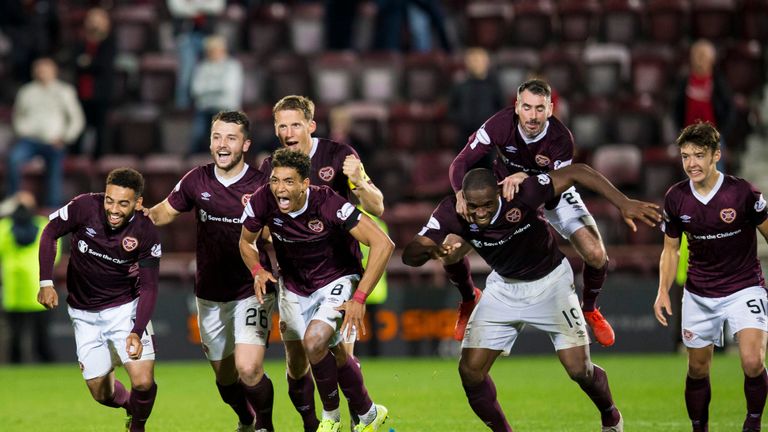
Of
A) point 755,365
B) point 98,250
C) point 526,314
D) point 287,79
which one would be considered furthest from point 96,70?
point 755,365

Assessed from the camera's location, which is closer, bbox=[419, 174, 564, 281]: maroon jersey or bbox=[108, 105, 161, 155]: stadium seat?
bbox=[419, 174, 564, 281]: maroon jersey

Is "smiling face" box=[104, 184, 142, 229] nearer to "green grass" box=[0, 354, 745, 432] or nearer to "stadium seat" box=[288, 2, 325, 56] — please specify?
"green grass" box=[0, 354, 745, 432]

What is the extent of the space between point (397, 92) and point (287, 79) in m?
1.61

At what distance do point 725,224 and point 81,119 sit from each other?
36.1 ft

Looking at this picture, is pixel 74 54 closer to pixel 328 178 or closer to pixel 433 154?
pixel 433 154

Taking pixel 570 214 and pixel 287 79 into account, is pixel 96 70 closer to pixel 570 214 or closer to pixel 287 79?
pixel 287 79

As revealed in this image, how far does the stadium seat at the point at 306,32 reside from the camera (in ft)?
65.0

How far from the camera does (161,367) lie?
15.6 metres

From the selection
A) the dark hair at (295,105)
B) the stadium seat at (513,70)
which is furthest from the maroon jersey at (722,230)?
the stadium seat at (513,70)

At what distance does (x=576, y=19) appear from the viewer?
19703 mm

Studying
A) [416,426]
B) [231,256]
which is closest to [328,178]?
[231,256]

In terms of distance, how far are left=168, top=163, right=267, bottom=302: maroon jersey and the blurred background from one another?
5.65 m

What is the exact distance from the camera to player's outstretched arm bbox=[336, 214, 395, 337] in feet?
26.2

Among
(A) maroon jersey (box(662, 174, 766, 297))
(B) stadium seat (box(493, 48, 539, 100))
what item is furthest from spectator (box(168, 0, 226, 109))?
(A) maroon jersey (box(662, 174, 766, 297))
